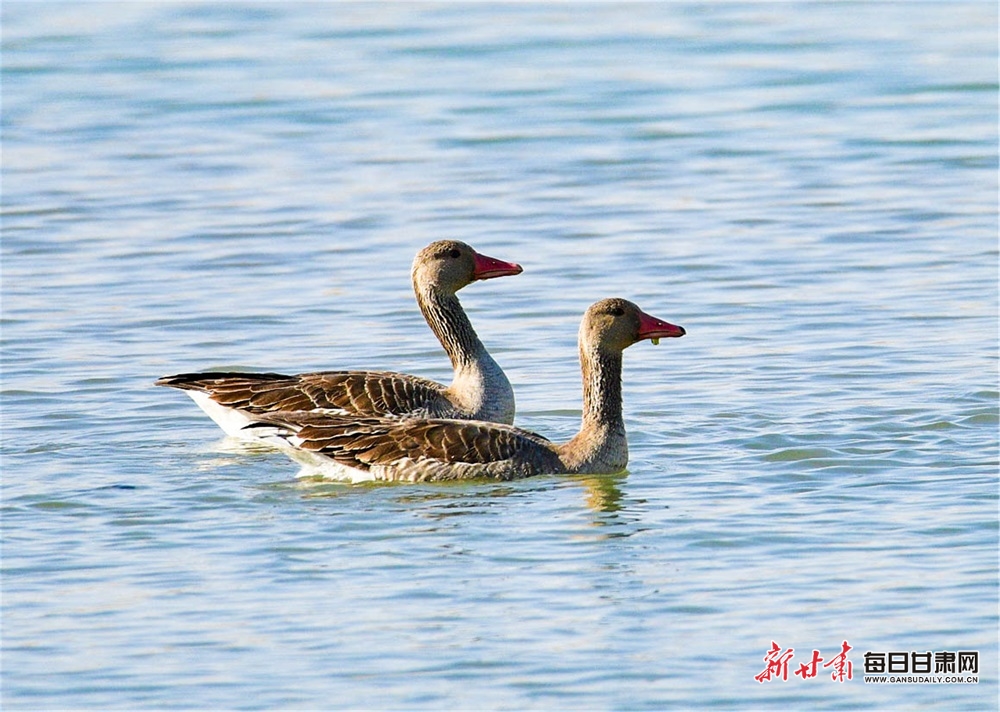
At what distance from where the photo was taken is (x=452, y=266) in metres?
15.3

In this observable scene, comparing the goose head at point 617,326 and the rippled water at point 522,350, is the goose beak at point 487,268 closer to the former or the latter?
the rippled water at point 522,350

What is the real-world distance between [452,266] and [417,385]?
1277 mm

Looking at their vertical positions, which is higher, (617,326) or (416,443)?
(617,326)

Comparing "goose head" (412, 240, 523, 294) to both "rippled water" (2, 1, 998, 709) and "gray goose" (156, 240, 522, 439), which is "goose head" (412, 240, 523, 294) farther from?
"rippled water" (2, 1, 998, 709)

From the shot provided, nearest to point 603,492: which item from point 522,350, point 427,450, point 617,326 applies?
point 427,450

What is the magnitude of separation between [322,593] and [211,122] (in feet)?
68.5

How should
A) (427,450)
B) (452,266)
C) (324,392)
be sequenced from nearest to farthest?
(427,450) < (324,392) < (452,266)

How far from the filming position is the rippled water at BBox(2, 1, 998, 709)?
32.5 ft

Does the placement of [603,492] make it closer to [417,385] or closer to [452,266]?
[417,385]

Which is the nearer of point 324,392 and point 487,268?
point 324,392

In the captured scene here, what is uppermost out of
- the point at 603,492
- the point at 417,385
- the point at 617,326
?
the point at 617,326

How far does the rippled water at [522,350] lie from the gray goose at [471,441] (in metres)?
0.24

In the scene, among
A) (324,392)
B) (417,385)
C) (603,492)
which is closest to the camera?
(603,492)

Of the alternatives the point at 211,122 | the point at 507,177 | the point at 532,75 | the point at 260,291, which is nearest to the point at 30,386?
the point at 260,291
